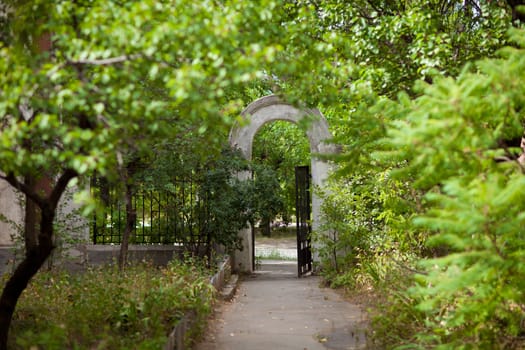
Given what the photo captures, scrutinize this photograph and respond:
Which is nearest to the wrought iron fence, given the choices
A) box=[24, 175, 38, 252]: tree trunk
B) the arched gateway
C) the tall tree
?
the arched gateway

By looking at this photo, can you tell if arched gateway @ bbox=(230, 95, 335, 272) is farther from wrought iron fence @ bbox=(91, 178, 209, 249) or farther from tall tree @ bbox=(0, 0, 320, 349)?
tall tree @ bbox=(0, 0, 320, 349)

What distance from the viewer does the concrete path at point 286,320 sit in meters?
8.30

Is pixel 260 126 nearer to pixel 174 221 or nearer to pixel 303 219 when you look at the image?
pixel 303 219

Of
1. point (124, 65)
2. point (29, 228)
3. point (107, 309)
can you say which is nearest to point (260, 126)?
point (107, 309)

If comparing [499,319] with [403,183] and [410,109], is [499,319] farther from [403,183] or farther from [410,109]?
[403,183]

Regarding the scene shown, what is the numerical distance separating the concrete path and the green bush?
52cm

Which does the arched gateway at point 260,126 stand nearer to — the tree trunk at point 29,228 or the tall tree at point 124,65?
the tree trunk at point 29,228

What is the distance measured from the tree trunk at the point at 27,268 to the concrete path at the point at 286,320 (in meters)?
2.48

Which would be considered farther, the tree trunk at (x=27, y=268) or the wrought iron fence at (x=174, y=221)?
the wrought iron fence at (x=174, y=221)

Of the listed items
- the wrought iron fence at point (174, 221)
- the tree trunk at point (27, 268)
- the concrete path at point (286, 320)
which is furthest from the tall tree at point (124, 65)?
the wrought iron fence at point (174, 221)

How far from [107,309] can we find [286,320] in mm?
3166

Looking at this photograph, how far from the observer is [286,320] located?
33.0 feet

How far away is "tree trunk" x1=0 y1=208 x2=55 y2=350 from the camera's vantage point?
6.15 m

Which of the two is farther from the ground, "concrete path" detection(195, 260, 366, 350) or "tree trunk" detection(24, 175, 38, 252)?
"tree trunk" detection(24, 175, 38, 252)
